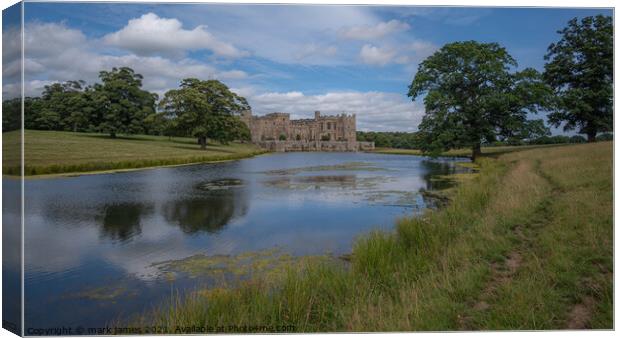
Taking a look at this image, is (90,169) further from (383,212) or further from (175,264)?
(383,212)

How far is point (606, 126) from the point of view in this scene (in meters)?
5.27

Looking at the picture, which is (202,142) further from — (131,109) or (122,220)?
(122,220)

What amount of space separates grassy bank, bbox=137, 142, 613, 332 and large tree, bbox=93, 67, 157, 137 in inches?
151

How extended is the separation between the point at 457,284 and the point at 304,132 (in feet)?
17.4

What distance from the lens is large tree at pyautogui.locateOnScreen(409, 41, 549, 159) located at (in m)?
6.72

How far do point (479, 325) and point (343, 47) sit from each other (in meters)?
4.31

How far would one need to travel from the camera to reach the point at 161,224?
23.0ft

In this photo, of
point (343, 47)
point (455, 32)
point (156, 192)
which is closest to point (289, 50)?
point (343, 47)

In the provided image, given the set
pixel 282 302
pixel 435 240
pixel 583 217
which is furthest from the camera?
pixel 435 240

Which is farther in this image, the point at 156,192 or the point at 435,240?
the point at 156,192

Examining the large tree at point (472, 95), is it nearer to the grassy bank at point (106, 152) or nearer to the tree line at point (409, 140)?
the tree line at point (409, 140)

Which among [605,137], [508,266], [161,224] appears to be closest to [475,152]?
[605,137]

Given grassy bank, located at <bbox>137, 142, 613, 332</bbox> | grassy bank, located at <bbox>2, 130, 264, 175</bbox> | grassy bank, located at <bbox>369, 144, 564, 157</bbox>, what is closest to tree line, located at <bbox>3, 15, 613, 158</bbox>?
grassy bank, located at <bbox>369, 144, 564, 157</bbox>

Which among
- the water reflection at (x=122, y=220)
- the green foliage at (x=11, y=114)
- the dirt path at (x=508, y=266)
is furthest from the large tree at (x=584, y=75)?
the water reflection at (x=122, y=220)
